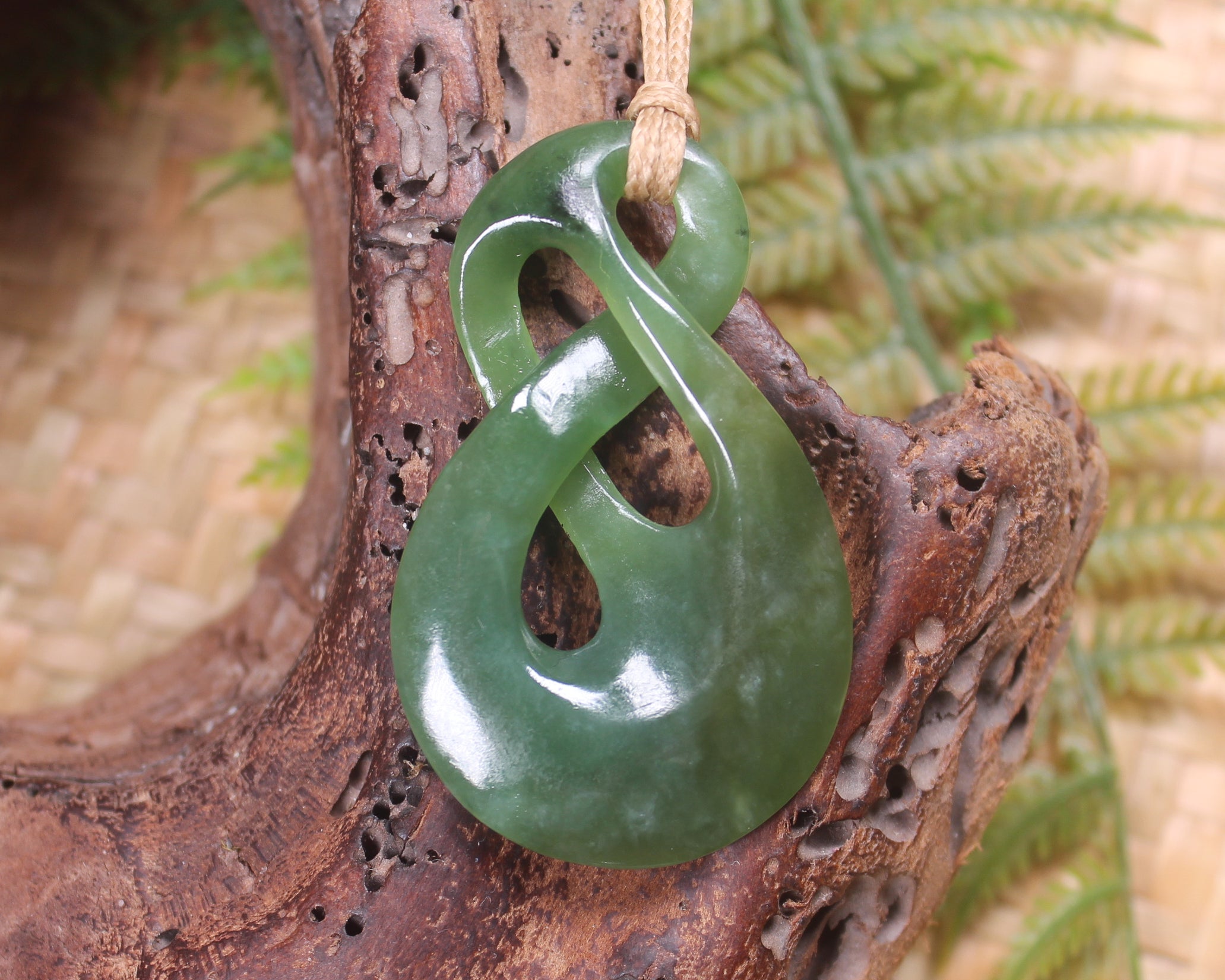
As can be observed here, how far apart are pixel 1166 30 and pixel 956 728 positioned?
6.55 ft

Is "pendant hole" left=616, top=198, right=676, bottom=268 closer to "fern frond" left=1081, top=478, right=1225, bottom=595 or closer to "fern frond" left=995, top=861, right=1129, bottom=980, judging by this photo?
"fern frond" left=1081, top=478, right=1225, bottom=595

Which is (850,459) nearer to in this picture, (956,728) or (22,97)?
(956,728)

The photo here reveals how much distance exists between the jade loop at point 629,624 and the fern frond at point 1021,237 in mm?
1263

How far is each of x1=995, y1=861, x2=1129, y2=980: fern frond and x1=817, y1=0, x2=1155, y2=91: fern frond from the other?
5.65 ft

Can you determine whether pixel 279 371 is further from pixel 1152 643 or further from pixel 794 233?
pixel 1152 643

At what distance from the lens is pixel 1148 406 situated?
2.15 m

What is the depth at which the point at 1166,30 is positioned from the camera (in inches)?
94.1

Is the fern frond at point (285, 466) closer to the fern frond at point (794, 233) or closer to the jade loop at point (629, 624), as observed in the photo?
the fern frond at point (794, 233)

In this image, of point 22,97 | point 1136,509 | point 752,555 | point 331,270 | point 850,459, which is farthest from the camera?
point 22,97

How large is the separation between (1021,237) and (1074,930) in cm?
144

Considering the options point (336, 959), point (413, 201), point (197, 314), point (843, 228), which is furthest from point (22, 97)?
point (336, 959)

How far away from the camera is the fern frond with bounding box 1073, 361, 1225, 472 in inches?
84.0

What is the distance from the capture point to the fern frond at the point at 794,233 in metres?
2.17

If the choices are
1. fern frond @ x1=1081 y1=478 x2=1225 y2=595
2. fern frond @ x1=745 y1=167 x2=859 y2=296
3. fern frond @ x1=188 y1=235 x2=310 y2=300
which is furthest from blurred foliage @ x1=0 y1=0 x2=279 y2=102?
fern frond @ x1=1081 y1=478 x2=1225 y2=595
